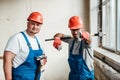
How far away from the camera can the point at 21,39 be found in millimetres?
2381

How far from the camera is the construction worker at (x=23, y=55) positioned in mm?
2314

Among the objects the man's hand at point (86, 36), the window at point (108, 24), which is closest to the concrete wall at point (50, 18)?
the window at point (108, 24)

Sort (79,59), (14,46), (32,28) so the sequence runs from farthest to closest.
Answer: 1. (79,59)
2. (32,28)
3. (14,46)

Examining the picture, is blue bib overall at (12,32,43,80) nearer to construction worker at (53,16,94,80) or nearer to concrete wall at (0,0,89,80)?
construction worker at (53,16,94,80)

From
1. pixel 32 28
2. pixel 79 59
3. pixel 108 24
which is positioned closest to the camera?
pixel 32 28

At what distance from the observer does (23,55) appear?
2367 mm

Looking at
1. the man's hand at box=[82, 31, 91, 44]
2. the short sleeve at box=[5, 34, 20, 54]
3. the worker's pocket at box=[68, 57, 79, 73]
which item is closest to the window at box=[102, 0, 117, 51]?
the worker's pocket at box=[68, 57, 79, 73]

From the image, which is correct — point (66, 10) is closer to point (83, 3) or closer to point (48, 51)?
point (83, 3)

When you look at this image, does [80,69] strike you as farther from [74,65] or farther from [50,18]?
[50,18]

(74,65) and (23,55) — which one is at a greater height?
(23,55)

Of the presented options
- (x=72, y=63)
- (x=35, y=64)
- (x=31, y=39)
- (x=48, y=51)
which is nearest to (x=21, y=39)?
(x=31, y=39)

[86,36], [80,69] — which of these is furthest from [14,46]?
[80,69]

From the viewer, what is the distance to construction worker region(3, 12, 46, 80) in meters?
2.31

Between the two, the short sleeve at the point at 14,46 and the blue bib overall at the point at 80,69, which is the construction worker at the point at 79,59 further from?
the short sleeve at the point at 14,46
